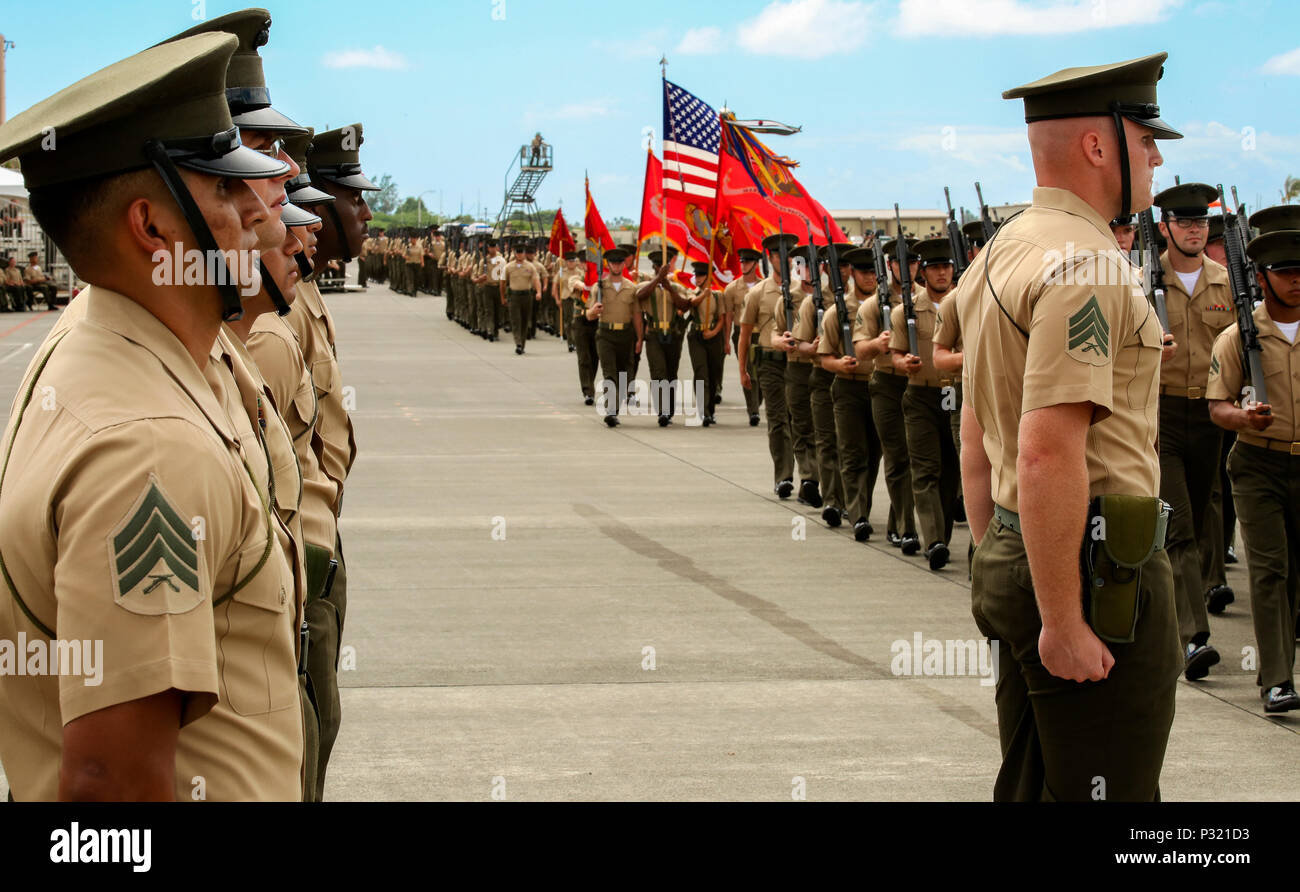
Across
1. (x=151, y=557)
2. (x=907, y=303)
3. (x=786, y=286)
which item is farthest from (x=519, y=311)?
(x=151, y=557)

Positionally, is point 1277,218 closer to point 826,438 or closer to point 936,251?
point 936,251

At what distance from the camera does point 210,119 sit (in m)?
2.05

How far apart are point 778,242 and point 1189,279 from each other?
19.6 ft

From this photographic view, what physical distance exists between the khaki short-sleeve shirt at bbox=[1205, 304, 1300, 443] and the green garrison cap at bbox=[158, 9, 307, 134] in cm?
490

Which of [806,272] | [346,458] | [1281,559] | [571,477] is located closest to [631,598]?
[1281,559]

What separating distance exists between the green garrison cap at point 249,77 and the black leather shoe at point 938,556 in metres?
7.08

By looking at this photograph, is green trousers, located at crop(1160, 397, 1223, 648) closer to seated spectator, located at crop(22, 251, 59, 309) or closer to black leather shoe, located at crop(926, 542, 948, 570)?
black leather shoe, located at crop(926, 542, 948, 570)

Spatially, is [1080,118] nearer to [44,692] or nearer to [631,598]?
[44,692]

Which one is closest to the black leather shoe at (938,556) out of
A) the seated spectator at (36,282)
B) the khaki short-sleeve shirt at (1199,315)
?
the khaki short-sleeve shirt at (1199,315)

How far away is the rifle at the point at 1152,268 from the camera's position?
8273mm

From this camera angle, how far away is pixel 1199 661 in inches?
279

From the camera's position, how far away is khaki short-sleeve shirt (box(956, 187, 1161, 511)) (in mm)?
3123
